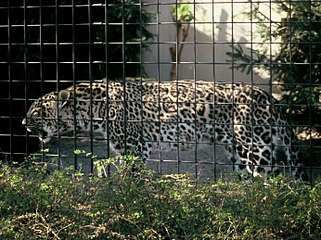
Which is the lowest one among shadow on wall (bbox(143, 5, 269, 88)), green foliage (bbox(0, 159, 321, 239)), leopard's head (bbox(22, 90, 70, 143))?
green foliage (bbox(0, 159, 321, 239))

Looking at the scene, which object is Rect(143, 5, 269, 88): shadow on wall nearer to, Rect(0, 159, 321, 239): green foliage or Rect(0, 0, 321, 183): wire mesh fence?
Rect(0, 0, 321, 183): wire mesh fence

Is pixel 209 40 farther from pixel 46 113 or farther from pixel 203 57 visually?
pixel 46 113

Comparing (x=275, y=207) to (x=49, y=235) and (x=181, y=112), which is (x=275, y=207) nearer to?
(x=49, y=235)

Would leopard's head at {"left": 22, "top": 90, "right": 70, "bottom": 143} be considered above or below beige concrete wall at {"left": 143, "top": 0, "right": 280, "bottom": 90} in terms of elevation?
below

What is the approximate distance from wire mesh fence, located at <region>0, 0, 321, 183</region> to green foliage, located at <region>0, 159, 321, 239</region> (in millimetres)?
621

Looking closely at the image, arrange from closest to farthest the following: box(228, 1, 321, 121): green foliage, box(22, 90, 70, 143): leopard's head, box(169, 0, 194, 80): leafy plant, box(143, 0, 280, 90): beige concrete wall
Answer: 1. box(22, 90, 70, 143): leopard's head
2. box(228, 1, 321, 121): green foliage
3. box(143, 0, 280, 90): beige concrete wall
4. box(169, 0, 194, 80): leafy plant

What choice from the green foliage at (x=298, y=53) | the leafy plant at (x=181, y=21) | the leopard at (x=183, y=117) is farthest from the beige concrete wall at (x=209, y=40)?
the leopard at (x=183, y=117)

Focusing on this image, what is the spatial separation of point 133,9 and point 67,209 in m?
6.11

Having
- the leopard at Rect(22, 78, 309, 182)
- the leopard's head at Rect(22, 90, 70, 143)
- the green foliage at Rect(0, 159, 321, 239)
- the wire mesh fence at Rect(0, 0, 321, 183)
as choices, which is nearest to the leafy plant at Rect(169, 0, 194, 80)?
the wire mesh fence at Rect(0, 0, 321, 183)

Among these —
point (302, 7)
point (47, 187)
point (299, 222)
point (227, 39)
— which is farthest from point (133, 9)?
point (299, 222)

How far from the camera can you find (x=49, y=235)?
5055 mm

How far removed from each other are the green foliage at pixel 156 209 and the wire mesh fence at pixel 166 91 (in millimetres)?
621

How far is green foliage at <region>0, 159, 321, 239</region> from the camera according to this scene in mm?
4945

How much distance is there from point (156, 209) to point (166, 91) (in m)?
3.16
